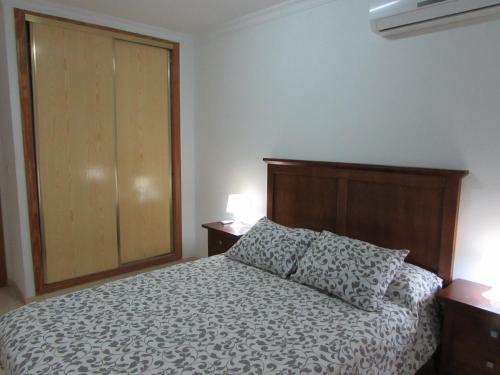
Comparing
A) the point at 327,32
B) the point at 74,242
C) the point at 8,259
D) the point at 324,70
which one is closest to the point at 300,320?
the point at 324,70

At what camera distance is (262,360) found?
1.46m

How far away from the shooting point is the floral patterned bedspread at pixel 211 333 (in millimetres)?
1452

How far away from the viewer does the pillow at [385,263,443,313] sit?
6.37 feet

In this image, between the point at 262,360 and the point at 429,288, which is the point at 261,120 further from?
the point at 262,360

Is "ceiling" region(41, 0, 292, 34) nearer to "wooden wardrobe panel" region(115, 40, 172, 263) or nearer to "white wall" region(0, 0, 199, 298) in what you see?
"white wall" region(0, 0, 199, 298)

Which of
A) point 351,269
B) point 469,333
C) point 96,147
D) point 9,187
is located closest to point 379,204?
point 351,269

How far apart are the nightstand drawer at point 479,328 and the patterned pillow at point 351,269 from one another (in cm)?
39

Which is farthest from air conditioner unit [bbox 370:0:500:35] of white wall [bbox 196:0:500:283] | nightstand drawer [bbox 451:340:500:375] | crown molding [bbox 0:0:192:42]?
crown molding [bbox 0:0:192:42]

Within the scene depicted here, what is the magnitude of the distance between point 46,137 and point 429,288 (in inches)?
120

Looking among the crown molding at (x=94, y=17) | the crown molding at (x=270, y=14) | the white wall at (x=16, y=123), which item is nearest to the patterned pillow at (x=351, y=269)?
the crown molding at (x=270, y=14)

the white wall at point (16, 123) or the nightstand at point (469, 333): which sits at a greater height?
the white wall at point (16, 123)

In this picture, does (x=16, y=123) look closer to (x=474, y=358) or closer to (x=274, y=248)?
(x=274, y=248)

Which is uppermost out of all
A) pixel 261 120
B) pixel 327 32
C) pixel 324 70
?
pixel 327 32

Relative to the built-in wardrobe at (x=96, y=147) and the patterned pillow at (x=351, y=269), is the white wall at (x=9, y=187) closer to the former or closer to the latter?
the built-in wardrobe at (x=96, y=147)
